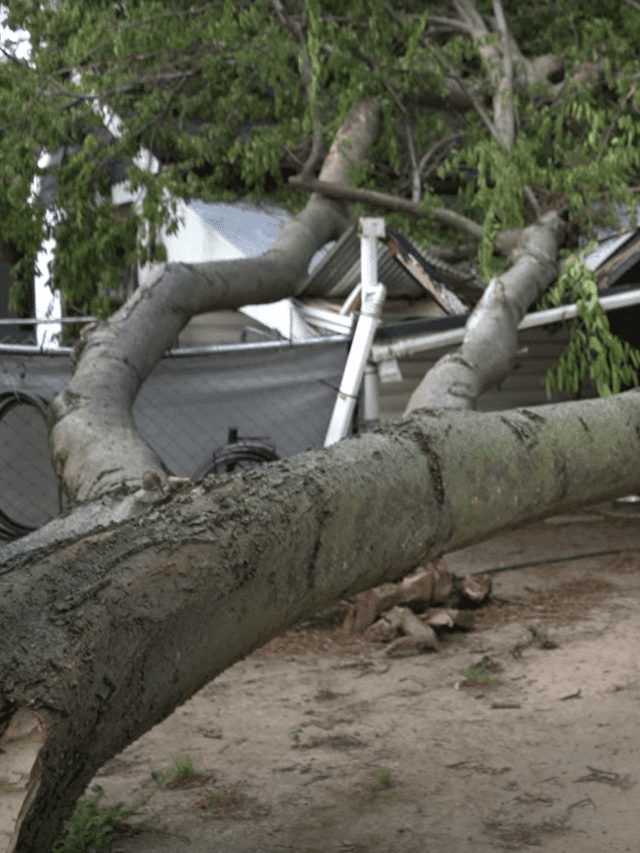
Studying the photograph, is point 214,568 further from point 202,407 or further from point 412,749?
point 202,407

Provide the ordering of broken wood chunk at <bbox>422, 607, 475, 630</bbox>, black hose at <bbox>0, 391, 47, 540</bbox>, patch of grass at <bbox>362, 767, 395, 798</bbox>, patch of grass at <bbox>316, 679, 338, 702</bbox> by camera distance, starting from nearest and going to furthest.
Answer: patch of grass at <bbox>362, 767, 395, 798</bbox>, patch of grass at <bbox>316, 679, 338, 702</bbox>, black hose at <bbox>0, 391, 47, 540</bbox>, broken wood chunk at <bbox>422, 607, 475, 630</bbox>

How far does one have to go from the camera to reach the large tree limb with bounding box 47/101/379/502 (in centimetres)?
356

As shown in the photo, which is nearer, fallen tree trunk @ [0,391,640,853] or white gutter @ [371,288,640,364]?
fallen tree trunk @ [0,391,640,853]

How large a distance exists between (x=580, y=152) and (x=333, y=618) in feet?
16.1

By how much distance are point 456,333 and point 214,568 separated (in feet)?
21.9

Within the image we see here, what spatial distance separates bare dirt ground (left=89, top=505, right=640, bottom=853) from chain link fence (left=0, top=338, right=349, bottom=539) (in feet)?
5.25

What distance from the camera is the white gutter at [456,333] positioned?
8453 millimetres

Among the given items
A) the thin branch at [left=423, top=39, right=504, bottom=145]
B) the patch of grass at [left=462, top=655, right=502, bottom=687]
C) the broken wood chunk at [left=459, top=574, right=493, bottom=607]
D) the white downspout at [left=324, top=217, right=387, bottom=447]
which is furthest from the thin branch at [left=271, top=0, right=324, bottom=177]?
the patch of grass at [left=462, top=655, right=502, bottom=687]

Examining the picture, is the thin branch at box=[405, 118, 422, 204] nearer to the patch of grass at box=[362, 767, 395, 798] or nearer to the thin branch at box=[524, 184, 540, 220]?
the thin branch at box=[524, 184, 540, 220]

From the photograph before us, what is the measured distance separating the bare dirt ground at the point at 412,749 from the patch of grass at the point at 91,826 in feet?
0.20

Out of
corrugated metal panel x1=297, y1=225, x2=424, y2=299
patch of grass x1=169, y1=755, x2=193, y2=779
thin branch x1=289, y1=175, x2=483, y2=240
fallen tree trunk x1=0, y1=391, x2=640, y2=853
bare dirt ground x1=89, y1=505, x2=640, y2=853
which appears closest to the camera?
fallen tree trunk x1=0, y1=391, x2=640, y2=853

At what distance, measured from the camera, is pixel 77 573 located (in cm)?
195

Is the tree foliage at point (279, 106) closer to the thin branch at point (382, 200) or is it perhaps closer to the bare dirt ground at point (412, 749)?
the thin branch at point (382, 200)

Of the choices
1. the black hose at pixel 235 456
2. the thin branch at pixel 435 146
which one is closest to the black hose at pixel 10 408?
the black hose at pixel 235 456
